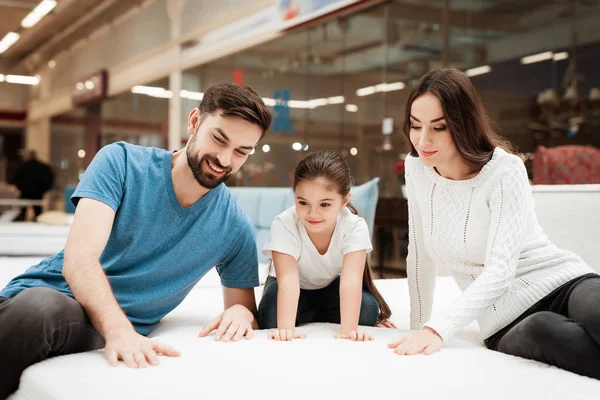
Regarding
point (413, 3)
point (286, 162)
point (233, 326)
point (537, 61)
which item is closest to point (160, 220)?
point (233, 326)

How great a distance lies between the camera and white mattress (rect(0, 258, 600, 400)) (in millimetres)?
1119

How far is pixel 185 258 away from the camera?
1.65 meters

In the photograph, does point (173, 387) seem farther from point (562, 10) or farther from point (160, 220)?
point (562, 10)

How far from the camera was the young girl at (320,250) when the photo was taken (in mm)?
1747

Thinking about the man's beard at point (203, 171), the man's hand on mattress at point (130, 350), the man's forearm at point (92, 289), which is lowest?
the man's hand on mattress at point (130, 350)

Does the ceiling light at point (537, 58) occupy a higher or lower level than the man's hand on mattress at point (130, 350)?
higher

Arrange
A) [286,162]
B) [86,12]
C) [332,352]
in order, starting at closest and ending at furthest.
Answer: [332,352] < [286,162] < [86,12]

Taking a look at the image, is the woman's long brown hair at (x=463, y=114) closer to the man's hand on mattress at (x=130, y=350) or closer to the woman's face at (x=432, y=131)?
the woman's face at (x=432, y=131)

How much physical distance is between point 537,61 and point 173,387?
16.8 feet

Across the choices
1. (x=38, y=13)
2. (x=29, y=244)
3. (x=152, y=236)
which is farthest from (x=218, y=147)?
(x=38, y=13)

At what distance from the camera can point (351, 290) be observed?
1743 millimetres

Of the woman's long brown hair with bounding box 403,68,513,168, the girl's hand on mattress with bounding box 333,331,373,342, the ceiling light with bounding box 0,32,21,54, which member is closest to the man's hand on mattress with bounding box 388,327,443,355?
the girl's hand on mattress with bounding box 333,331,373,342

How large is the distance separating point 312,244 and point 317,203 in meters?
0.15

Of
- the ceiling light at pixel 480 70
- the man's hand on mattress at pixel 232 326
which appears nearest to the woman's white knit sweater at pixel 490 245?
the man's hand on mattress at pixel 232 326
